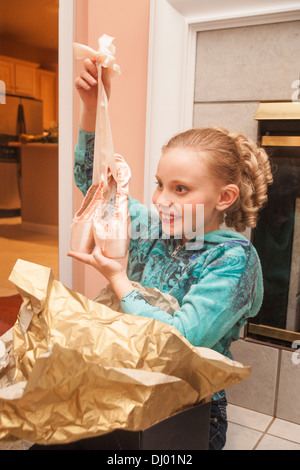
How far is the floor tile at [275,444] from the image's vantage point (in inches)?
43.4

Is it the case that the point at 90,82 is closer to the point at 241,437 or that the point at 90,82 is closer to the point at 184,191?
the point at 184,191

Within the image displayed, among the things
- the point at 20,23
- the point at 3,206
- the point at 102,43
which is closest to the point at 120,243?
the point at 102,43

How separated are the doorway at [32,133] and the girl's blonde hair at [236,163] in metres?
2.13

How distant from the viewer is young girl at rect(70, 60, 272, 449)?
0.73 m

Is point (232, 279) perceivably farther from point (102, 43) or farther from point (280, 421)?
point (280, 421)

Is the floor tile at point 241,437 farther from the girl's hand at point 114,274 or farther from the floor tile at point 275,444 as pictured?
the girl's hand at point 114,274

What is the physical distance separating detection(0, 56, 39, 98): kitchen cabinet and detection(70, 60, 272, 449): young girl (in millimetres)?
4402

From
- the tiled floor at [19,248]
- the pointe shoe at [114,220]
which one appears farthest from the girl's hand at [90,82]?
the tiled floor at [19,248]

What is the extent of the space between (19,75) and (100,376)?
5.08 metres

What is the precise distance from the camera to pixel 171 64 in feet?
4.02

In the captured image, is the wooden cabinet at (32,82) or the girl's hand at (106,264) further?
the wooden cabinet at (32,82)

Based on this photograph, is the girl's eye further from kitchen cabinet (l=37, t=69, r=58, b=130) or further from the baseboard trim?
kitchen cabinet (l=37, t=69, r=58, b=130)

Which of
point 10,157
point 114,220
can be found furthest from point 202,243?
point 10,157

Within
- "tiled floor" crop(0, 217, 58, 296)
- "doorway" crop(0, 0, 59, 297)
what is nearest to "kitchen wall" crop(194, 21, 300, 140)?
"tiled floor" crop(0, 217, 58, 296)
